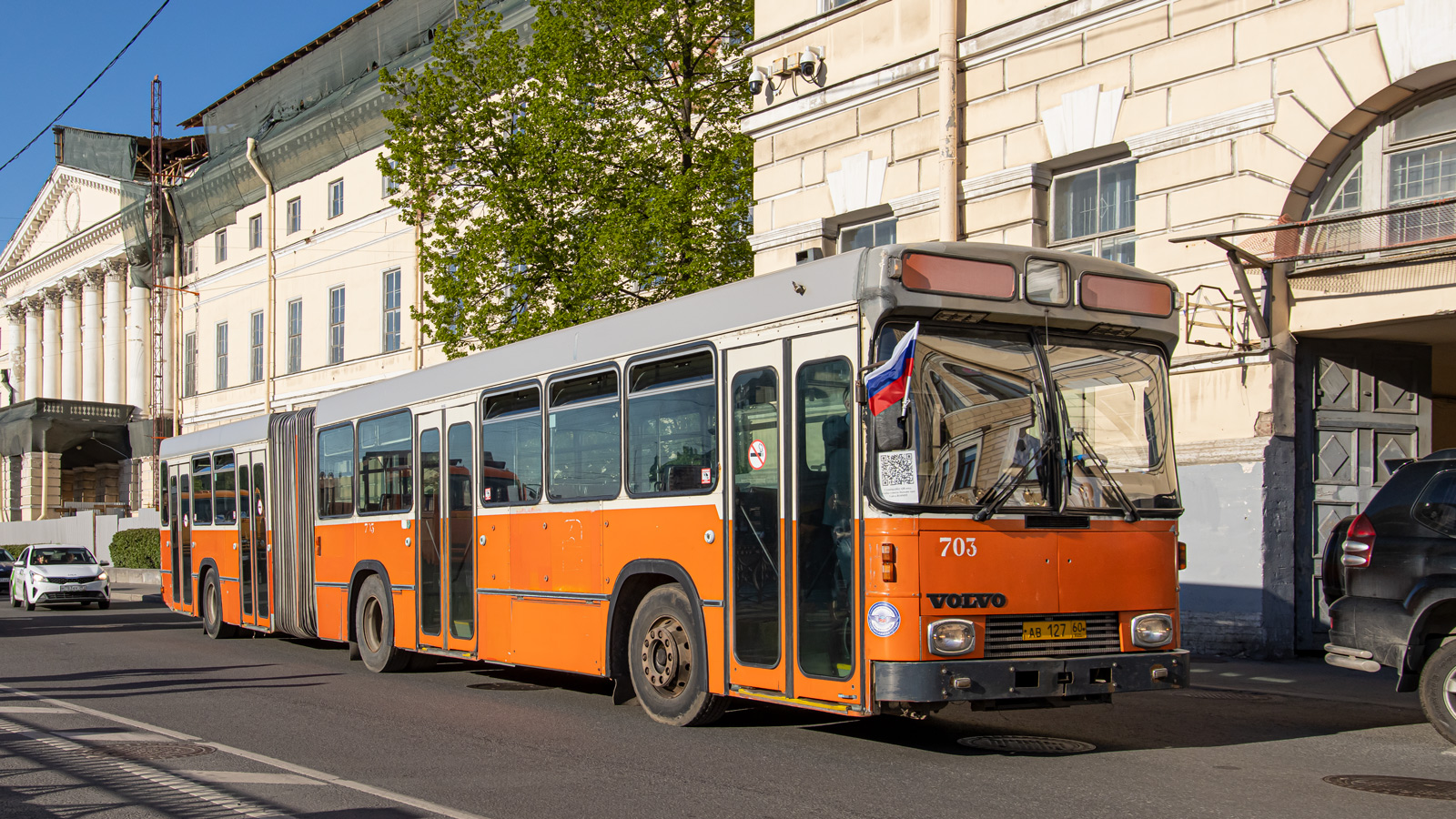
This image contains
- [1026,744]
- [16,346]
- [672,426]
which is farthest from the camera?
[16,346]

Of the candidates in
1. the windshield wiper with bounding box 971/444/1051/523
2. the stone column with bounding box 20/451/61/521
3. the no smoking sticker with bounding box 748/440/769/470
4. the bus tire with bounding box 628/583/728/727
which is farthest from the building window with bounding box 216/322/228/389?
the windshield wiper with bounding box 971/444/1051/523

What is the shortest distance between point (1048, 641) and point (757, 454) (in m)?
2.17

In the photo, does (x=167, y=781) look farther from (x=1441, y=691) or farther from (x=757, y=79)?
(x=757, y=79)

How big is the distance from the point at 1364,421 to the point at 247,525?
1362 centimetres

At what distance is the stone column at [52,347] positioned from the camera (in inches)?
2699

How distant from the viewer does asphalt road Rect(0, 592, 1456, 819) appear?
732 centimetres

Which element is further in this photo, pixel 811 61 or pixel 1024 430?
pixel 811 61

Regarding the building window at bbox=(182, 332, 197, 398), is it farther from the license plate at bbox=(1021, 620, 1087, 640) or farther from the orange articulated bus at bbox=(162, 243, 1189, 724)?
the license plate at bbox=(1021, 620, 1087, 640)

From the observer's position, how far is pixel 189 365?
5253 cm

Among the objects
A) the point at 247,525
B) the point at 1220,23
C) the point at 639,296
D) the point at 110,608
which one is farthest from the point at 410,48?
the point at 1220,23

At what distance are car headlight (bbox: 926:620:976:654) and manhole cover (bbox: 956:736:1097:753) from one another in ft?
3.67

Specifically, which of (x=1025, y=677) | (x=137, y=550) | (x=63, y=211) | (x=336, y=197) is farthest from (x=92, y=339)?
(x=1025, y=677)

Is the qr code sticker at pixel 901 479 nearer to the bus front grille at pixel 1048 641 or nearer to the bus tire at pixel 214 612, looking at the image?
the bus front grille at pixel 1048 641

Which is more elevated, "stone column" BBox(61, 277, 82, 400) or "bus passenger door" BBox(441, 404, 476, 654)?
"stone column" BBox(61, 277, 82, 400)
